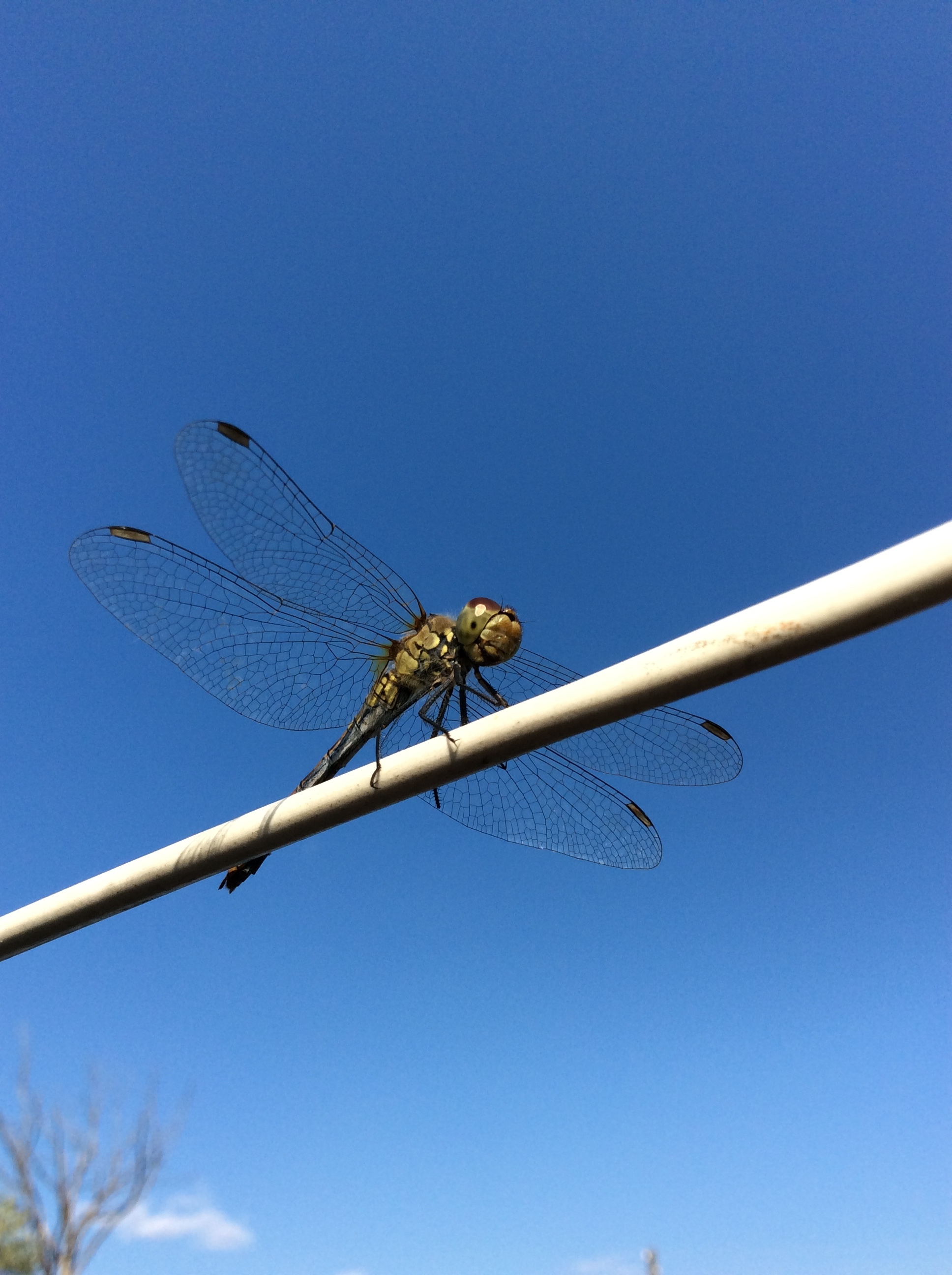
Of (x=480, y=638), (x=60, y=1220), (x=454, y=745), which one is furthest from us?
(x=60, y=1220)

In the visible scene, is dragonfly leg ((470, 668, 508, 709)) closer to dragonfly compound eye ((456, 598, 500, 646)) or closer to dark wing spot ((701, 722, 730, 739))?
dragonfly compound eye ((456, 598, 500, 646))

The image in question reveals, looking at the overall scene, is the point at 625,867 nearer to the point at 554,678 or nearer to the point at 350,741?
the point at 554,678

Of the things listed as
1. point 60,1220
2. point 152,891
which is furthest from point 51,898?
point 60,1220

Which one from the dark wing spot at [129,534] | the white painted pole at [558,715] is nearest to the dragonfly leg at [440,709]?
Answer: the dark wing spot at [129,534]

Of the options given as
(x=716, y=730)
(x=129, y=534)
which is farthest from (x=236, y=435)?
(x=716, y=730)

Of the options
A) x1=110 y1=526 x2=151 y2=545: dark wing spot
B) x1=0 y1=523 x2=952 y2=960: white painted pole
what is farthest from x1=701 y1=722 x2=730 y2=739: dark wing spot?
x1=110 y1=526 x2=151 y2=545: dark wing spot

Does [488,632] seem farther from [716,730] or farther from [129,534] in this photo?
[129,534]
